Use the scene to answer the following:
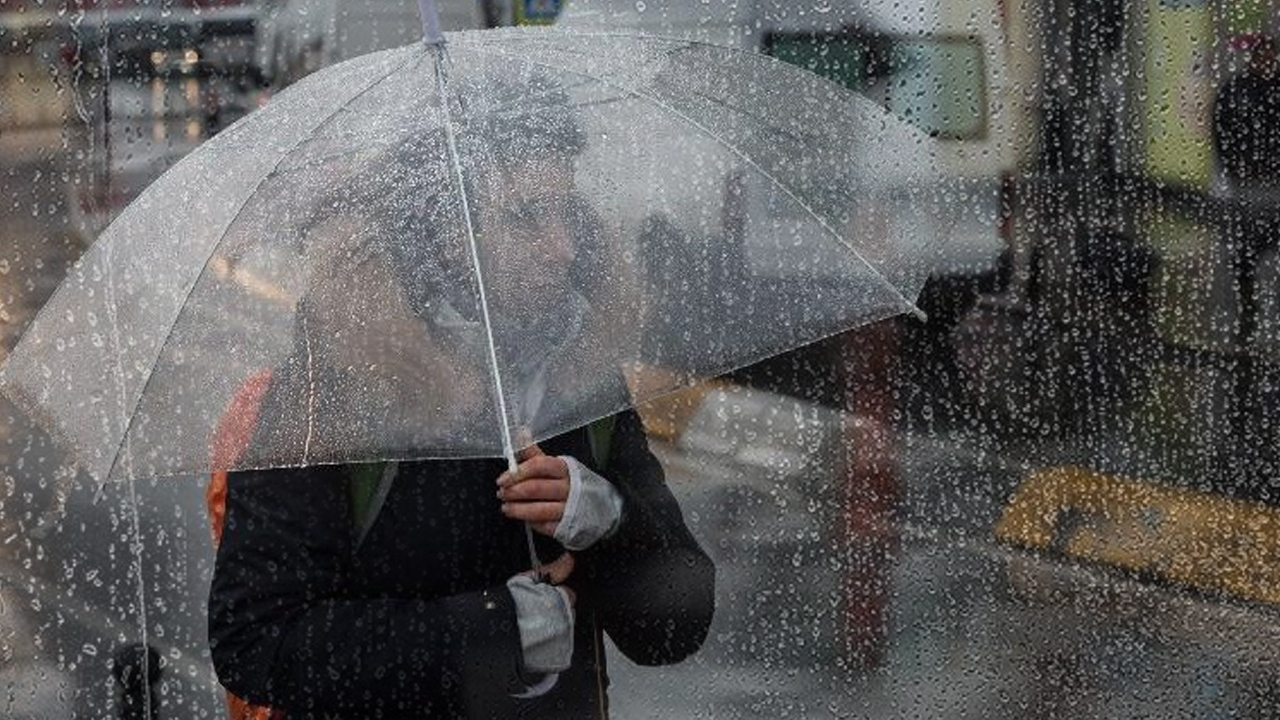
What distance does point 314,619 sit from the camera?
2080mm

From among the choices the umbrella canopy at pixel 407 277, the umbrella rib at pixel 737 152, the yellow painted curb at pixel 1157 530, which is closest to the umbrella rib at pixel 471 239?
the umbrella canopy at pixel 407 277

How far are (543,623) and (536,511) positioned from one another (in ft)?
0.49

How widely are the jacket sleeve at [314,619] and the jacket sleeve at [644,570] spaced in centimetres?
20

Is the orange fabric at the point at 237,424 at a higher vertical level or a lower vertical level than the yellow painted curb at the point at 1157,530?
higher

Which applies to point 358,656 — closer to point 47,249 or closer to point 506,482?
point 506,482

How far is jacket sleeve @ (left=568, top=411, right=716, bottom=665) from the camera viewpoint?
232cm

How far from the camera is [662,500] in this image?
234cm

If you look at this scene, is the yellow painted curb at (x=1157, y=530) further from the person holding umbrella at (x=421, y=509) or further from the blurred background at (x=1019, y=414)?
the person holding umbrella at (x=421, y=509)

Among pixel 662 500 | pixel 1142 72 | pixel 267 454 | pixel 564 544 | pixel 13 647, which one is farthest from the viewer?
pixel 13 647

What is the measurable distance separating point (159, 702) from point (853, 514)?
58.3 inches

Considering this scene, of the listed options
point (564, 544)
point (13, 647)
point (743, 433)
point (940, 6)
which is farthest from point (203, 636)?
point (564, 544)

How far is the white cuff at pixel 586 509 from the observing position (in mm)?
2135

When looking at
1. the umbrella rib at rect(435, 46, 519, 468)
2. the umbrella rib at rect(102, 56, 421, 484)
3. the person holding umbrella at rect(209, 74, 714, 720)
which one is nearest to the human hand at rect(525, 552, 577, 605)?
the person holding umbrella at rect(209, 74, 714, 720)

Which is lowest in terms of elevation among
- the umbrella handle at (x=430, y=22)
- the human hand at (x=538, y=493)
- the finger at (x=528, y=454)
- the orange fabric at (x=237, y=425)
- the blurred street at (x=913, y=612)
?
the blurred street at (x=913, y=612)
